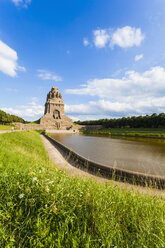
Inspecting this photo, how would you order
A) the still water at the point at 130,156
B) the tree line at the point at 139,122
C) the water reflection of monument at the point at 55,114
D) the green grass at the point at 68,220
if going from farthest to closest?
the water reflection of monument at the point at 55,114, the tree line at the point at 139,122, the still water at the point at 130,156, the green grass at the point at 68,220

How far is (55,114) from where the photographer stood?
309ft

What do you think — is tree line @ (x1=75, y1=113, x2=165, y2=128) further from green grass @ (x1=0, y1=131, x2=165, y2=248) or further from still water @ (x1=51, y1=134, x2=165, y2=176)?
green grass @ (x1=0, y1=131, x2=165, y2=248)

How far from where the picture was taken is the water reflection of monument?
85506 mm

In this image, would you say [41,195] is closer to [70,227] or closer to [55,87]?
[70,227]

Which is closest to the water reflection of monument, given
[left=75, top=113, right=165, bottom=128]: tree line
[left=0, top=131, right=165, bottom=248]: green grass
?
[left=75, top=113, right=165, bottom=128]: tree line

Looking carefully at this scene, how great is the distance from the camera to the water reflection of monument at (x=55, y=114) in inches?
3366

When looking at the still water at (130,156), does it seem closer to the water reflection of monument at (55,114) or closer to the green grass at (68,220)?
the green grass at (68,220)

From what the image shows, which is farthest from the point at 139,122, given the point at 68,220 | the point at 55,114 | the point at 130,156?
the point at 68,220

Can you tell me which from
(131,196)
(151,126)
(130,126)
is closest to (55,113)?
(130,126)

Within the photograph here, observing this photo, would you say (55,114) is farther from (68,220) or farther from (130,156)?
(68,220)

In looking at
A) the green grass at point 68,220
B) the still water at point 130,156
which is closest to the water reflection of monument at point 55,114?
the still water at point 130,156

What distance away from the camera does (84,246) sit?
5.39ft

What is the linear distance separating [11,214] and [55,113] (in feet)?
315

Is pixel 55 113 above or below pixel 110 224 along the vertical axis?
above
